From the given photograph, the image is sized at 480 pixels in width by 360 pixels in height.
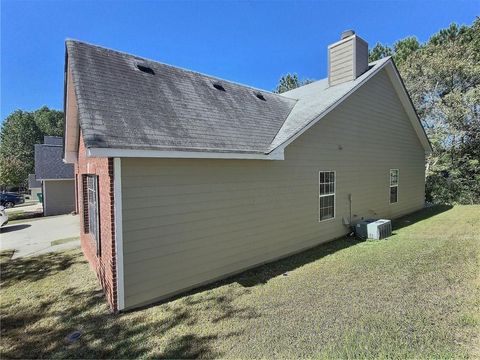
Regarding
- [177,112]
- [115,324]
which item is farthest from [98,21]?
[115,324]

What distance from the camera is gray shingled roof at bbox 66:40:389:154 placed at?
4863 millimetres

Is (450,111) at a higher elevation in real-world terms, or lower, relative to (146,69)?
higher

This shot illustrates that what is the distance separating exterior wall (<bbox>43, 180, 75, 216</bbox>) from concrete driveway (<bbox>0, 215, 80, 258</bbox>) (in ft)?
18.1

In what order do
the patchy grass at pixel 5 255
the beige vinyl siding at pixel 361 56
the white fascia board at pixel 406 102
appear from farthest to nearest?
the white fascia board at pixel 406 102 < the beige vinyl siding at pixel 361 56 < the patchy grass at pixel 5 255

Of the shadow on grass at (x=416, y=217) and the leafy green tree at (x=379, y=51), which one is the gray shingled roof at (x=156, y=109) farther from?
the leafy green tree at (x=379, y=51)

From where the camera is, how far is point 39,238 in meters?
10.8

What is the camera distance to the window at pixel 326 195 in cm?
832

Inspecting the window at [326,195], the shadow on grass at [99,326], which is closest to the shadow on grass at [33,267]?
the shadow on grass at [99,326]

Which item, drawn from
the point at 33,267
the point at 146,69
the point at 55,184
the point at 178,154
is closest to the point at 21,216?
the point at 55,184

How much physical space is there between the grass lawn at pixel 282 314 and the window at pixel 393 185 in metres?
5.07

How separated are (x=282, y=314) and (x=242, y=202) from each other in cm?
258

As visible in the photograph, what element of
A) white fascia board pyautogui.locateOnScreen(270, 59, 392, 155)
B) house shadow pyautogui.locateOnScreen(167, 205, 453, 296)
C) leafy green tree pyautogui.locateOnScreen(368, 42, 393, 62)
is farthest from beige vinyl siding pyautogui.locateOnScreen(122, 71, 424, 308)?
leafy green tree pyautogui.locateOnScreen(368, 42, 393, 62)

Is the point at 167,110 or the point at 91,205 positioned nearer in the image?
the point at 167,110

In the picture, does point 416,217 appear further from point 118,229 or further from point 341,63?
point 118,229
